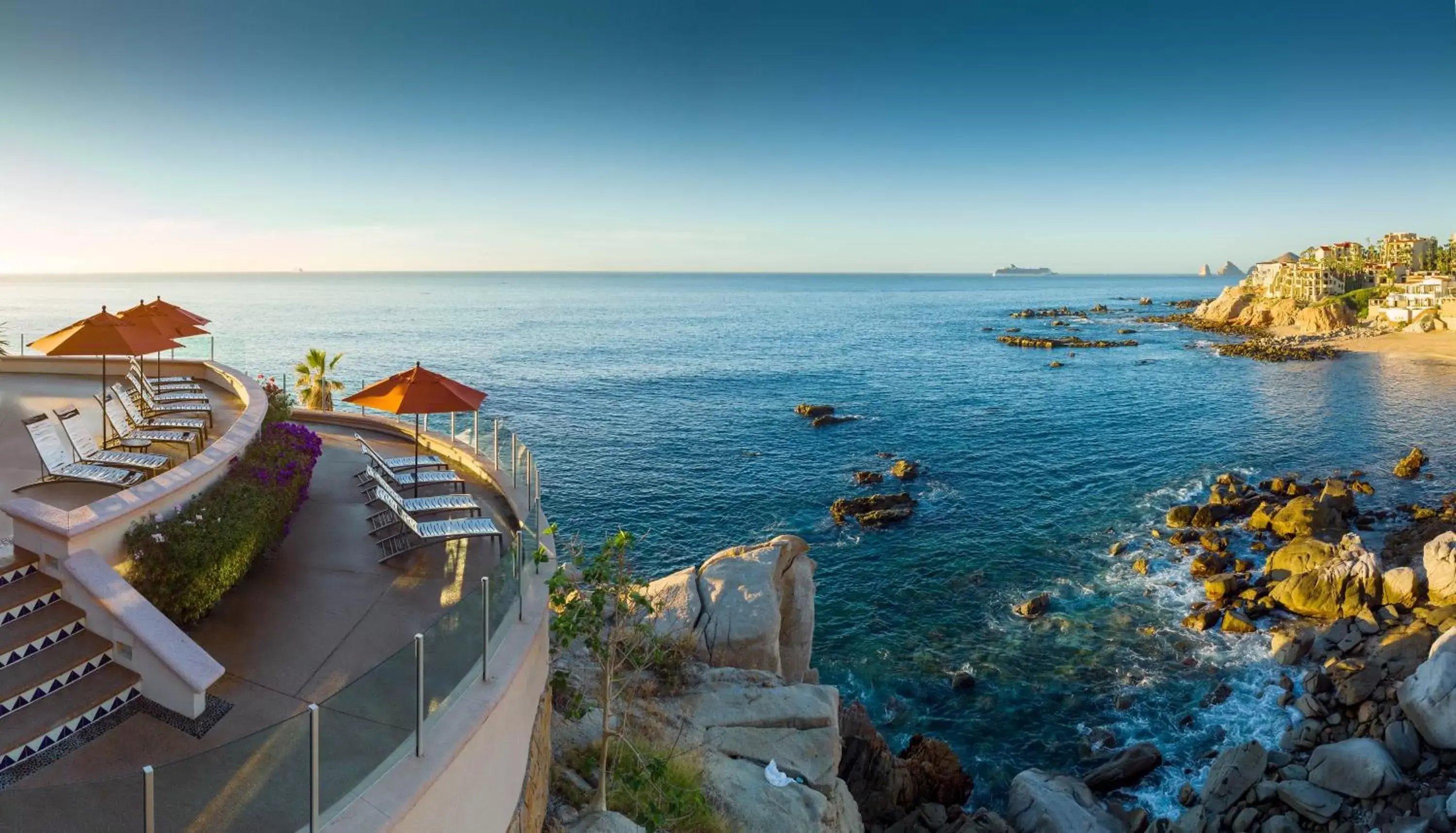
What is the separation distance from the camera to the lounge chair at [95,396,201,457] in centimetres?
1352

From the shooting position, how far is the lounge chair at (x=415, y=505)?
500 inches

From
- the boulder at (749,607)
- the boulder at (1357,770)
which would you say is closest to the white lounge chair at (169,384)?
the boulder at (749,607)

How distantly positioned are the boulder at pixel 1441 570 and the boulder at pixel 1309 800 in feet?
34.3

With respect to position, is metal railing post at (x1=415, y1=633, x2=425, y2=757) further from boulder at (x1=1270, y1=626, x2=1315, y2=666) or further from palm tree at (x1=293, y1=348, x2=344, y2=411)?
palm tree at (x1=293, y1=348, x2=344, y2=411)

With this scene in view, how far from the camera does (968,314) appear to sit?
165 m

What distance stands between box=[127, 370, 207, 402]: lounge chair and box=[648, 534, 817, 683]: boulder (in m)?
10.3

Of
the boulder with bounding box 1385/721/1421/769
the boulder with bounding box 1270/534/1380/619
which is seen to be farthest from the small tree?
the boulder with bounding box 1270/534/1380/619

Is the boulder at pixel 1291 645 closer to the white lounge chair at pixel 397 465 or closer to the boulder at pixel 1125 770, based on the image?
the boulder at pixel 1125 770

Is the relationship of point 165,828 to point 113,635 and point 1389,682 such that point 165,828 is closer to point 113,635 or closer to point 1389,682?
point 113,635

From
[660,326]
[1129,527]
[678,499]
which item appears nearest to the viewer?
[1129,527]

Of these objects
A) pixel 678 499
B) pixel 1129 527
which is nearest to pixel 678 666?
pixel 678 499

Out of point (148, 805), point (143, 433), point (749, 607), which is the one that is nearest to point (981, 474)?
point (749, 607)

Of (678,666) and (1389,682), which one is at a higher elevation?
(678,666)

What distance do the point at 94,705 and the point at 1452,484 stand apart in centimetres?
4719
